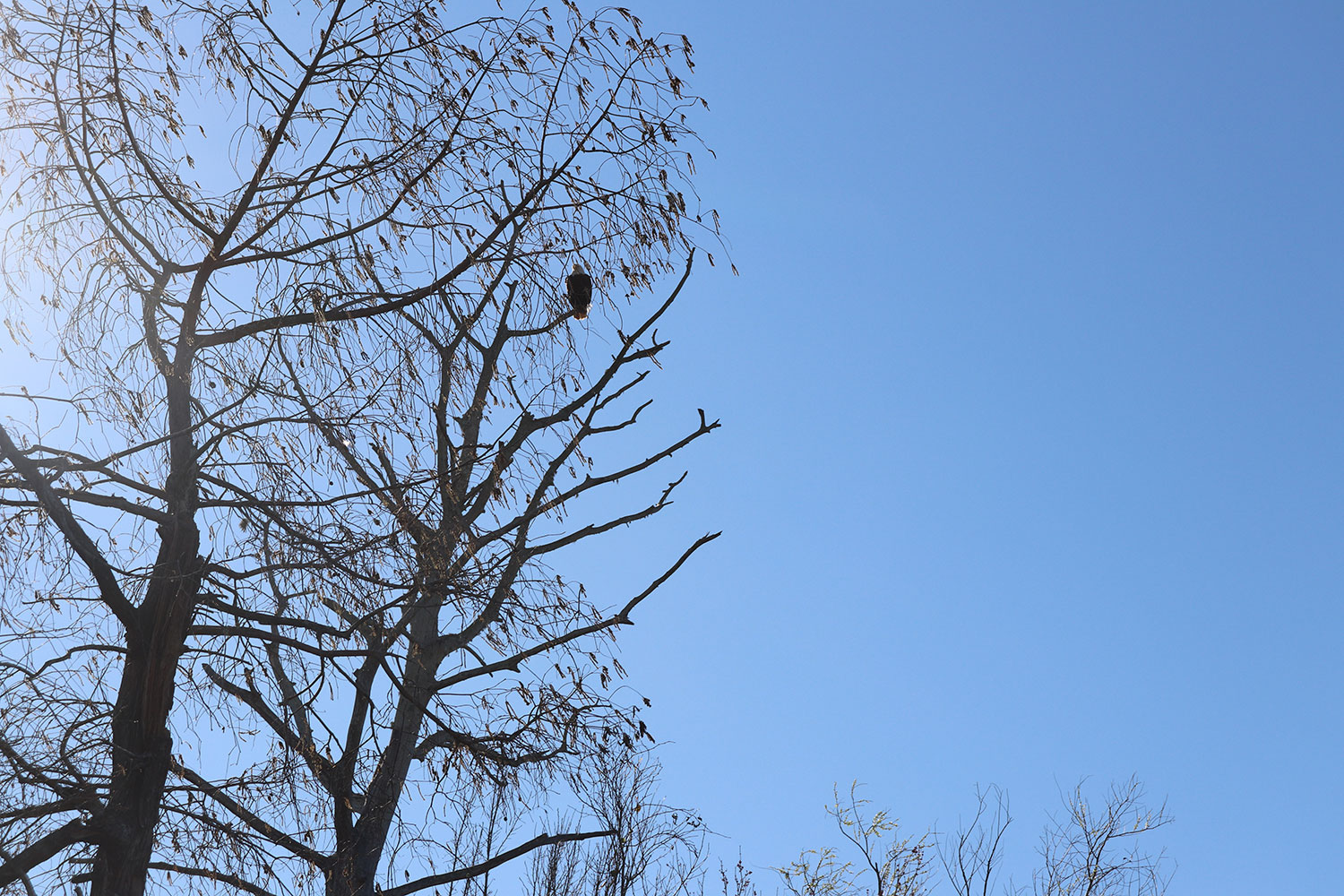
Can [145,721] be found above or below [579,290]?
below

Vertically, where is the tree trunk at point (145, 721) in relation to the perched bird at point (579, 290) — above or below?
below

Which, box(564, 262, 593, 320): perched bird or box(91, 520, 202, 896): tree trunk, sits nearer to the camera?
box(91, 520, 202, 896): tree trunk

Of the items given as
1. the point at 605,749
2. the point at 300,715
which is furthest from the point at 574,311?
the point at 300,715

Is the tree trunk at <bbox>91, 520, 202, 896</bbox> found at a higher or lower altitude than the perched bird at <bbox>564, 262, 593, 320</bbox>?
lower

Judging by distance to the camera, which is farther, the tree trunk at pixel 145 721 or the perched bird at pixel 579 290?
the perched bird at pixel 579 290

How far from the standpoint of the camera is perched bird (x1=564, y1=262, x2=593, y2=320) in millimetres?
5566

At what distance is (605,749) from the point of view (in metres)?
5.64

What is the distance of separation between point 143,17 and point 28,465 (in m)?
1.94

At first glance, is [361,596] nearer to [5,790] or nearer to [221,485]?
[221,485]

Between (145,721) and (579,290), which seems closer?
(145,721)

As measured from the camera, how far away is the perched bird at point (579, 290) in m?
5.57

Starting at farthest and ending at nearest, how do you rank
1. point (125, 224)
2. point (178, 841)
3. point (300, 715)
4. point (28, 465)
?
point (300, 715) → point (178, 841) → point (125, 224) → point (28, 465)

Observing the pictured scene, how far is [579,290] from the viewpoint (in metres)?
5.61

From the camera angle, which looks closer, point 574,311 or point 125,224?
point 125,224
